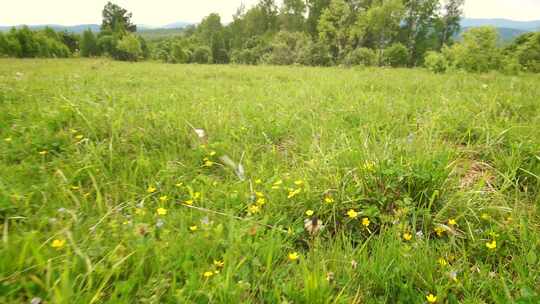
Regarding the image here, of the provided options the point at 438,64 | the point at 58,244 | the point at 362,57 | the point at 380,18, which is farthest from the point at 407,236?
the point at 380,18

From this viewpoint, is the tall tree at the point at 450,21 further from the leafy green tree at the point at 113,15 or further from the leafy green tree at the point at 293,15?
the leafy green tree at the point at 113,15

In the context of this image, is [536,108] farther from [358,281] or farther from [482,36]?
[482,36]

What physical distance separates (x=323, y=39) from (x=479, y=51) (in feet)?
74.2

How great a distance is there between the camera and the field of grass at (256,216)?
4.09 ft

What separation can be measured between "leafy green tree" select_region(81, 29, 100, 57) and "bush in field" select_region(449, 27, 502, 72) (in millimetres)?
59130

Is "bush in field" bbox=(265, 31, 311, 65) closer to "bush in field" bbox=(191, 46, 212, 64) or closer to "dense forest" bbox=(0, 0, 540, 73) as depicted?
"dense forest" bbox=(0, 0, 540, 73)

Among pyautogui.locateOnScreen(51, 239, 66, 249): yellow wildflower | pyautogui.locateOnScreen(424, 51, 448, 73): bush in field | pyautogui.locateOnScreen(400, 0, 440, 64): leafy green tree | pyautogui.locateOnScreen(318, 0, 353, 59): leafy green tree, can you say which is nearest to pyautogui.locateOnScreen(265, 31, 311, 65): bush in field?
pyautogui.locateOnScreen(318, 0, 353, 59): leafy green tree

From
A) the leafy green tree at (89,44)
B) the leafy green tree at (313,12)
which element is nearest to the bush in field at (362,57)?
the leafy green tree at (313,12)

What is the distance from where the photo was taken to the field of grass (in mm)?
1247

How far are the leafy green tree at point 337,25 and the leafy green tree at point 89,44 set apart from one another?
43.7 m

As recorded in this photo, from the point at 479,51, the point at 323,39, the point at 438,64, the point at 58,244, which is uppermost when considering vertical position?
the point at 323,39

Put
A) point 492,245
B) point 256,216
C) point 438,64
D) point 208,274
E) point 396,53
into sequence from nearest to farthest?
point 208,274, point 492,245, point 256,216, point 438,64, point 396,53

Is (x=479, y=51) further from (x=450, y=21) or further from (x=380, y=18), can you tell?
(x=450, y=21)

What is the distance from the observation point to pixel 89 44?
53625 millimetres
